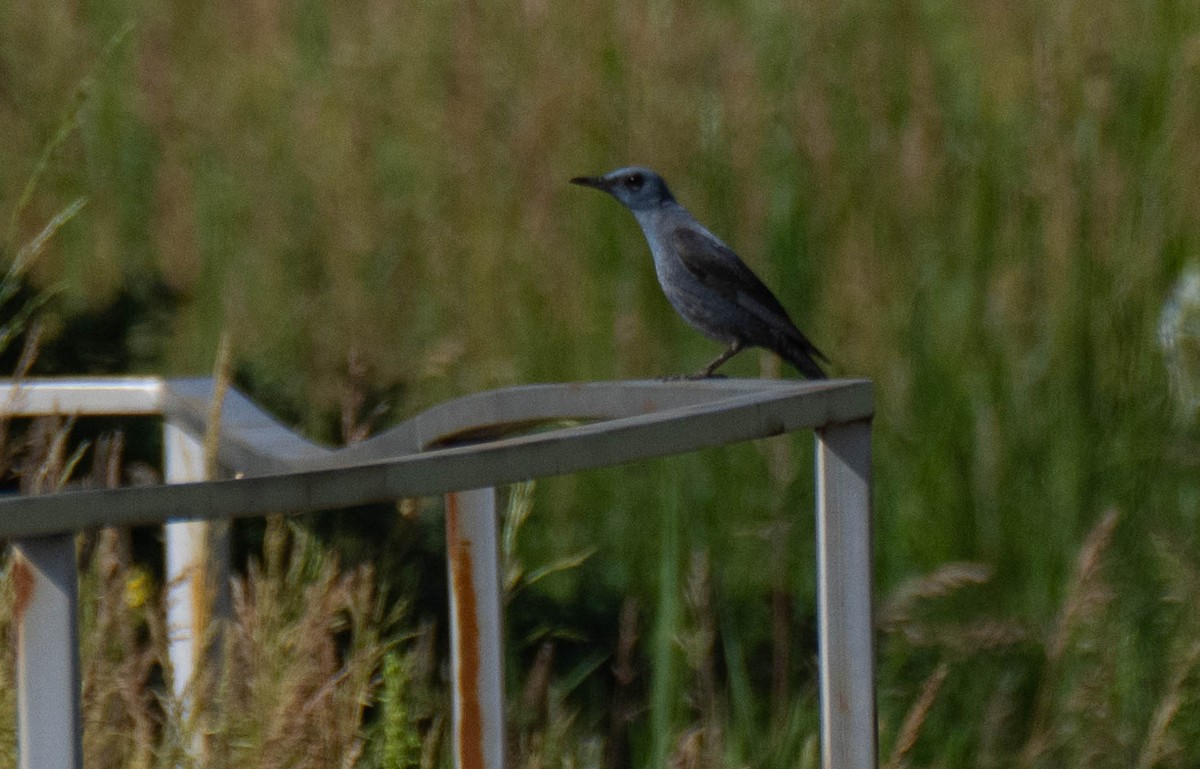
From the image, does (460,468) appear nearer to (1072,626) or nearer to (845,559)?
(845,559)

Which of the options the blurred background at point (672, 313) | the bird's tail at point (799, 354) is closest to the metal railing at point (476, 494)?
the blurred background at point (672, 313)

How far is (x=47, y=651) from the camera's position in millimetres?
953

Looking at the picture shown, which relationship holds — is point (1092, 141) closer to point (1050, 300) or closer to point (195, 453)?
point (1050, 300)

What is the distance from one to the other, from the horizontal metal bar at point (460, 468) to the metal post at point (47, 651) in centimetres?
2

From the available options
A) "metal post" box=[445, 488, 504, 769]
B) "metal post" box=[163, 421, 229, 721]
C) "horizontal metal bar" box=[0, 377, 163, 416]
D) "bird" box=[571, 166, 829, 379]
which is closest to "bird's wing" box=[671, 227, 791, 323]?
"bird" box=[571, 166, 829, 379]

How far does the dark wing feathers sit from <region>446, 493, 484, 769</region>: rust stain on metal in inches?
53.1

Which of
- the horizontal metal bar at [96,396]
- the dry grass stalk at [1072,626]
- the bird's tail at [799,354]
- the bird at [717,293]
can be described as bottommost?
the dry grass stalk at [1072,626]

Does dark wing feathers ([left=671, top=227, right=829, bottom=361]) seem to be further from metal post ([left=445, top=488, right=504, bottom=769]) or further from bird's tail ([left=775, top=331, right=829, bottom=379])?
metal post ([left=445, top=488, right=504, bottom=769])

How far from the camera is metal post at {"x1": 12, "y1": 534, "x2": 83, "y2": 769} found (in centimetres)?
94

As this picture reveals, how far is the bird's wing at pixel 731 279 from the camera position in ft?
9.22

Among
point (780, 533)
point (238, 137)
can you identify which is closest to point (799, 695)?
point (780, 533)

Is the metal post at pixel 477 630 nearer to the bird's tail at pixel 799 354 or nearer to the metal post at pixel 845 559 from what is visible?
the metal post at pixel 845 559

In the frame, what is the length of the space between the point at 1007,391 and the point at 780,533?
2.19ft

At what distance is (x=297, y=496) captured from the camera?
1.03m
